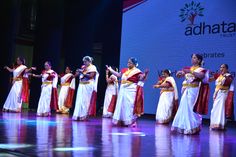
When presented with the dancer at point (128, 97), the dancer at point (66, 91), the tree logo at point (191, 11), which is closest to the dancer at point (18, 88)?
the dancer at point (66, 91)

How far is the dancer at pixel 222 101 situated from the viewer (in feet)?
25.5

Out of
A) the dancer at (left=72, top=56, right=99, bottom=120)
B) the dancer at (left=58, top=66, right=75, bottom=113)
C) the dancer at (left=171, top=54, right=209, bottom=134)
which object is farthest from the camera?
the dancer at (left=58, top=66, right=75, bottom=113)

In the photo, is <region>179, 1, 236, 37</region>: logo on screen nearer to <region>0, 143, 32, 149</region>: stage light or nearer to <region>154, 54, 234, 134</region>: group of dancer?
<region>154, 54, 234, 134</region>: group of dancer

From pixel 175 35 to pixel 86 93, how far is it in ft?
11.1

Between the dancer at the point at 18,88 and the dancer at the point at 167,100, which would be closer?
the dancer at the point at 167,100

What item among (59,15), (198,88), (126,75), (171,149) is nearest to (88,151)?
(171,149)

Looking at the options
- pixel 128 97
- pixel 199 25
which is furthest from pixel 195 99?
pixel 199 25

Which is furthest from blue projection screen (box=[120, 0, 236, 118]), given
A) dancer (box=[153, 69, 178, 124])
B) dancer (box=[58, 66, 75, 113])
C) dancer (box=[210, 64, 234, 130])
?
dancer (box=[58, 66, 75, 113])

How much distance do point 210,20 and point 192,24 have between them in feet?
1.66

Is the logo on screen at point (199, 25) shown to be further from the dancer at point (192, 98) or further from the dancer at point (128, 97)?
the dancer at point (192, 98)

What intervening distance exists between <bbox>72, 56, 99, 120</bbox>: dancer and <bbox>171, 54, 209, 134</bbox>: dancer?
244 centimetres

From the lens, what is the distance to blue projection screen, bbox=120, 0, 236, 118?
Answer: 30.1 ft

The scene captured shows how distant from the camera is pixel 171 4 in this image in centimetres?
1030

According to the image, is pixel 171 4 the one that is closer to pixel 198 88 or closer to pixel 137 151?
pixel 198 88
